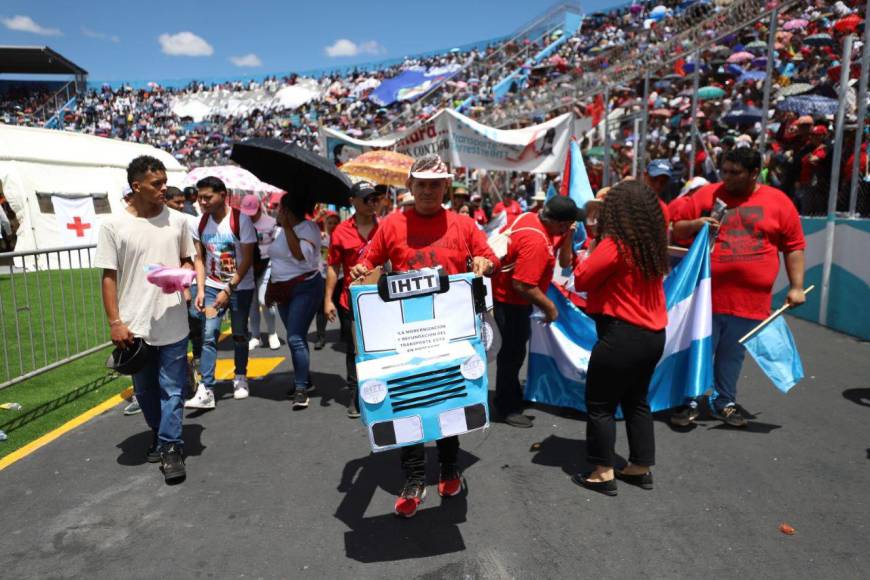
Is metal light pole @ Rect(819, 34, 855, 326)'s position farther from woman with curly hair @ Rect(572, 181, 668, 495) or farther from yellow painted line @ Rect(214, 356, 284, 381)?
yellow painted line @ Rect(214, 356, 284, 381)

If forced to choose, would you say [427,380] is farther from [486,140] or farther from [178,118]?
[178,118]

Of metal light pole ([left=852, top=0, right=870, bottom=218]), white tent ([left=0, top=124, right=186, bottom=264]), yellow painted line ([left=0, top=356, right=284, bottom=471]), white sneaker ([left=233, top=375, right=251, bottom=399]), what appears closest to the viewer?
yellow painted line ([left=0, top=356, right=284, bottom=471])

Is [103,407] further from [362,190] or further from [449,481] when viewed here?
[449,481]

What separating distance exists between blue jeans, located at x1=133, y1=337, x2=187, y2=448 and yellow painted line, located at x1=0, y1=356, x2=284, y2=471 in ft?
3.66

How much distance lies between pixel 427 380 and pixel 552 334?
2302mm

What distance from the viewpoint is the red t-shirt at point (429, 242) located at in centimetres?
347

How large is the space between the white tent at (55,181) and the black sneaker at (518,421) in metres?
12.5

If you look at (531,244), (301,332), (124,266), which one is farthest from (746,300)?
(124,266)

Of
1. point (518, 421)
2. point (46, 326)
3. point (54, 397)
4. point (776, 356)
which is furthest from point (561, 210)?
point (46, 326)

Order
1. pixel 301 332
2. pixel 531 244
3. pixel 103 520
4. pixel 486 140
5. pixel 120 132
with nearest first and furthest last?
1. pixel 103 520
2. pixel 531 244
3. pixel 301 332
4. pixel 486 140
5. pixel 120 132

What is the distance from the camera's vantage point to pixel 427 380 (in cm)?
290

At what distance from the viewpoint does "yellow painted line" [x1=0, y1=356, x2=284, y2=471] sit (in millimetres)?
4422

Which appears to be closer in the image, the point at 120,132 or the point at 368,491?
the point at 368,491

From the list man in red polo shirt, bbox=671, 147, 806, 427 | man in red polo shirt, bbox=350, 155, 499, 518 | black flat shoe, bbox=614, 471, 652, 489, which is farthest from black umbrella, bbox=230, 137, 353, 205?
black flat shoe, bbox=614, 471, 652, 489
